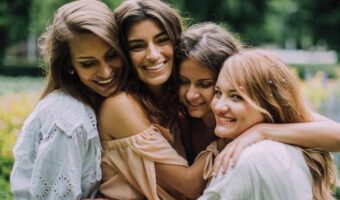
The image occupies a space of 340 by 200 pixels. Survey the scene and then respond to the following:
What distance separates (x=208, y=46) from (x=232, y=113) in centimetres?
52

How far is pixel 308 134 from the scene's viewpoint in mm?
2807

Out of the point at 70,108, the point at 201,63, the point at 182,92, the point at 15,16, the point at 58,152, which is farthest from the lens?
the point at 15,16

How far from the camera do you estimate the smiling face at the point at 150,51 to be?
10.3 ft

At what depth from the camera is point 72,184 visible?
2.90 metres

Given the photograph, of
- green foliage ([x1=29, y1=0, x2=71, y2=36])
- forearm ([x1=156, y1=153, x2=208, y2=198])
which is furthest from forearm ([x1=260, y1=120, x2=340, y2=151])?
green foliage ([x1=29, y1=0, x2=71, y2=36])

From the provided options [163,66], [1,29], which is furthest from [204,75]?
[1,29]

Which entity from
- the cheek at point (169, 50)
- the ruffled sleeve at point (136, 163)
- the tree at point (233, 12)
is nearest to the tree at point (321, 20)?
the tree at point (233, 12)

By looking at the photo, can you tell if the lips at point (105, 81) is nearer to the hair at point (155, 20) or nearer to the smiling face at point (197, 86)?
the hair at point (155, 20)

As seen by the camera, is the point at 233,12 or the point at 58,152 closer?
the point at 58,152

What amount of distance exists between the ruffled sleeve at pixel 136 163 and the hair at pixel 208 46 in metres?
0.42

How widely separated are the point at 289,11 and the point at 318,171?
22.7 meters

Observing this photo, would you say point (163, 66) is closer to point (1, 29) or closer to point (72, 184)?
point (72, 184)

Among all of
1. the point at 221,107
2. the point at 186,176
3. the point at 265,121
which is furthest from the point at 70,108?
the point at 265,121

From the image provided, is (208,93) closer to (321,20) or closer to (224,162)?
(224,162)
